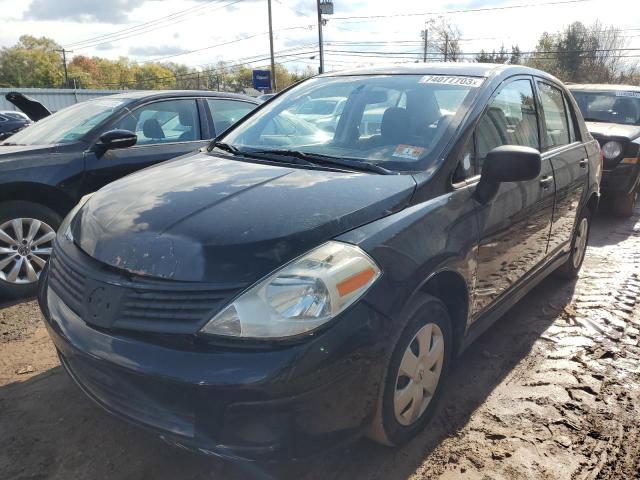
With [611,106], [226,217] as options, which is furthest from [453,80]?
[611,106]

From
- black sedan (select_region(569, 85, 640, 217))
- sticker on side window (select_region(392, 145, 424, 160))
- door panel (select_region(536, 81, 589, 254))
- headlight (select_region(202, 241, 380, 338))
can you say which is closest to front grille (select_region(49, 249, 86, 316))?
headlight (select_region(202, 241, 380, 338))

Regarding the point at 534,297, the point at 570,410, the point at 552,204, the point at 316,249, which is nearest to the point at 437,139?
the point at 316,249

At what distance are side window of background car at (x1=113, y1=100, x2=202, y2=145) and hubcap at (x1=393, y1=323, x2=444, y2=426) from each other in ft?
11.5

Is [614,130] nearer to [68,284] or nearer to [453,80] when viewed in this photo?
[453,80]

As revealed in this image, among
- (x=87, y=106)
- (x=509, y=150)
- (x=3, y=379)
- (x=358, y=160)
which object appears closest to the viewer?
(x=509, y=150)

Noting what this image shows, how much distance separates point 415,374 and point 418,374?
0.03m

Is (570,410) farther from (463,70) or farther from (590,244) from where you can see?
(590,244)

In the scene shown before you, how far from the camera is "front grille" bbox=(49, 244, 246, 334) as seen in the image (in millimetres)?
1726

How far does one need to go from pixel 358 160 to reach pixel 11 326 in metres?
2.78

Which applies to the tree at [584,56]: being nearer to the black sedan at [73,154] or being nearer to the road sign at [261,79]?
the road sign at [261,79]

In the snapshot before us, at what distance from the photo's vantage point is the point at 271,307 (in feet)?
5.64

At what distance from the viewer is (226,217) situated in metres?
2.01

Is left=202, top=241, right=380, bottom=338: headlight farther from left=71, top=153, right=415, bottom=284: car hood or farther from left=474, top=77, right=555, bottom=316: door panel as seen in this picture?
left=474, top=77, right=555, bottom=316: door panel

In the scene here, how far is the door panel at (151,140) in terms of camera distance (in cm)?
433
